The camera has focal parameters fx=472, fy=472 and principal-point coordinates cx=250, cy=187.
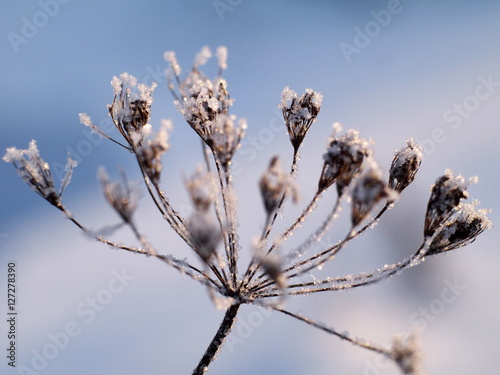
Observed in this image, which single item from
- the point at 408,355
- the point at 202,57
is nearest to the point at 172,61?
the point at 202,57

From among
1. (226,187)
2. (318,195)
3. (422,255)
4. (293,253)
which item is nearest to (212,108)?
(226,187)

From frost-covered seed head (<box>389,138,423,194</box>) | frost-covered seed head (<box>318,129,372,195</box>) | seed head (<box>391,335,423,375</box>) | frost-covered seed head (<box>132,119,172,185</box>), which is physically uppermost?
frost-covered seed head (<box>389,138,423,194</box>)

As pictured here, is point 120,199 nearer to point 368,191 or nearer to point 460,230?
point 368,191

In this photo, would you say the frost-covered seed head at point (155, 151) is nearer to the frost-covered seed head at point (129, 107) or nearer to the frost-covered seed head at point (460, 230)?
the frost-covered seed head at point (129, 107)

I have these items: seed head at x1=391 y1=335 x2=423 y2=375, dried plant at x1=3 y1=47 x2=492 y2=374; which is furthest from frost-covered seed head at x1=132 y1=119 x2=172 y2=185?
seed head at x1=391 y1=335 x2=423 y2=375

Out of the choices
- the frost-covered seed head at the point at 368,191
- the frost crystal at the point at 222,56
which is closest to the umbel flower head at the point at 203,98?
the frost crystal at the point at 222,56

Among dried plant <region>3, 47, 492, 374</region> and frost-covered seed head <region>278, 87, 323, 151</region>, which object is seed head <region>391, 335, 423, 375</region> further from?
frost-covered seed head <region>278, 87, 323, 151</region>

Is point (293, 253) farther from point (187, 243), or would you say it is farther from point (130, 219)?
point (130, 219)
